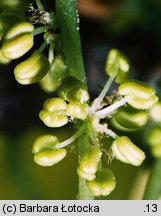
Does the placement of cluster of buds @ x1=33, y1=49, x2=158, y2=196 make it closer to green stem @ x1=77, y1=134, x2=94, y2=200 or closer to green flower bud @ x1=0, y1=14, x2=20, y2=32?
green stem @ x1=77, y1=134, x2=94, y2=200

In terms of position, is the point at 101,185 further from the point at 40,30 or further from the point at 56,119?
the point at 40,30

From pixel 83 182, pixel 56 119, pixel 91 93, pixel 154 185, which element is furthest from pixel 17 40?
pixel 91 93

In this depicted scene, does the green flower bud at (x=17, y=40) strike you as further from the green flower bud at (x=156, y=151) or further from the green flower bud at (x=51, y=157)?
the green flower bud at (x=156, y=151)

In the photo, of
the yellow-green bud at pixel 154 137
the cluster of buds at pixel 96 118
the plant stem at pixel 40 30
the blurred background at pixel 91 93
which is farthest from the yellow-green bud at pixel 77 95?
the blurred background at pixel 91 93

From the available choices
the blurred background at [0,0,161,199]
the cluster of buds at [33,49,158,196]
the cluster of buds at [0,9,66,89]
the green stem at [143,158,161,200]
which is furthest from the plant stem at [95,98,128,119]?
the blurred background at [0,0,161,199]

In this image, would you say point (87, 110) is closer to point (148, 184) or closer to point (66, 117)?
point (66, 117)

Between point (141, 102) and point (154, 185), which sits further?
point (154, 185)

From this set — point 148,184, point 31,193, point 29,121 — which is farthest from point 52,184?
point 148,184
